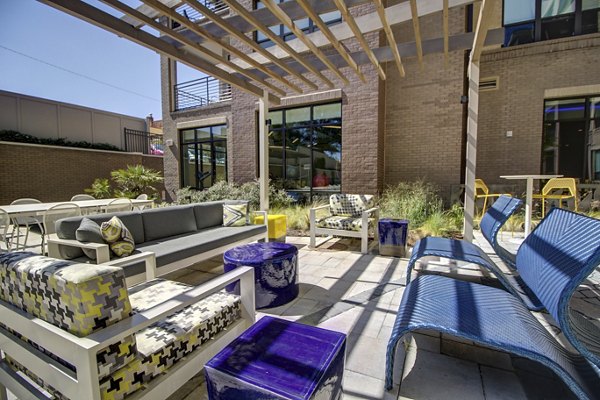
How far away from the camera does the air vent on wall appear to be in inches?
294

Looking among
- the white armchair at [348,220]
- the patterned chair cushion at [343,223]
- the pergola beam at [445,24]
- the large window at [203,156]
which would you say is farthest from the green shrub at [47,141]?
the pergola beam at [445,24]

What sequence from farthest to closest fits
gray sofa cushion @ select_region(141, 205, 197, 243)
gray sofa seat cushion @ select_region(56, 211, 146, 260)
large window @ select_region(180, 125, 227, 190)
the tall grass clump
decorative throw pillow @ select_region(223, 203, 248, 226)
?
large window @ select_region(180, 125, 227, 190)
the tall grass clump
decorative throw pillow @ select_region(223, 203, 248, 226)
gray sofa cushion @ select_region(141, 205, 197, 243)
gray sofa seat cushion @ select_region(56, 211, 146, 260)

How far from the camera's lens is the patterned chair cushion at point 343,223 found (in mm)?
4711

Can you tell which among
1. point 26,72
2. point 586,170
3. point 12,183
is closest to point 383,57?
point 586,170

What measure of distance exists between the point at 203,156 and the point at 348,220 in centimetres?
766

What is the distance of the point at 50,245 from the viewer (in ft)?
9.07

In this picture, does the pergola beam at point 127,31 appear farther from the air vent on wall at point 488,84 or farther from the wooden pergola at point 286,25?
the air vent on wall at point 488,84

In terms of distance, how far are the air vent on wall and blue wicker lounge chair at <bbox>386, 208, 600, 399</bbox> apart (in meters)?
6.90

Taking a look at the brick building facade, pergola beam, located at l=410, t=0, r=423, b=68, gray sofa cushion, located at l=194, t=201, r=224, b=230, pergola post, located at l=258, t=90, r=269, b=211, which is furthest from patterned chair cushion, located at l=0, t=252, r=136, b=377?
the brick building facade

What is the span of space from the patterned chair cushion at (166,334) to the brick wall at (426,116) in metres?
6.88

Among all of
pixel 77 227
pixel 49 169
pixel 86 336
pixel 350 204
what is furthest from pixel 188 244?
pixel 49 169

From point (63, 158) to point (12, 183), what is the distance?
1.78 metres

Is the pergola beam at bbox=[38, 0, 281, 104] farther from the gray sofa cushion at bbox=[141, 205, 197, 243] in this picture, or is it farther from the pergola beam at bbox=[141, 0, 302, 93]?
the gray sofa cushion at bbox=[141, 205, 197, 243]

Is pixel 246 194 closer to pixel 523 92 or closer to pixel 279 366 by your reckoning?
pixel 279 366
